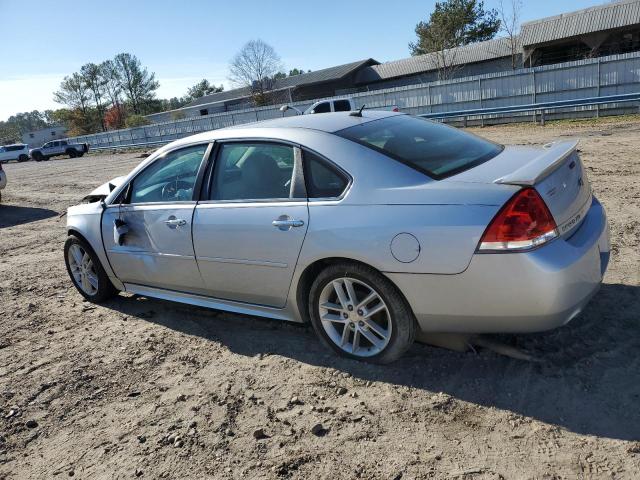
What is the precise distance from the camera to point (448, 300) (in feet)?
9.32

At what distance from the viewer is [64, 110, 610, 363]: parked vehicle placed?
2693 millimetres

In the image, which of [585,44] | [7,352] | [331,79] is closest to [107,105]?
[331,79]

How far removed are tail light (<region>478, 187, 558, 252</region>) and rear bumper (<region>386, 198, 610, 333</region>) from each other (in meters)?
0.04

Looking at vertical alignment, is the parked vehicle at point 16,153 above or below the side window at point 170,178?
above

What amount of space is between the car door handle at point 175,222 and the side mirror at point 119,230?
1.89ft

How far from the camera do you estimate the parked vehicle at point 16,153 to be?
1619 inches

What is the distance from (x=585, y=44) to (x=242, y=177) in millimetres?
33075

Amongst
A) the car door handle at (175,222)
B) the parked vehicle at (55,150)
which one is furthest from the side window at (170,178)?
the parked vehicle at (55,150)

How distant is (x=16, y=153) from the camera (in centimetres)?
4125

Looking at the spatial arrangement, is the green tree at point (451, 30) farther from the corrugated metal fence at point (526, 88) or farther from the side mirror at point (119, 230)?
the side mirror at point (119, 230)

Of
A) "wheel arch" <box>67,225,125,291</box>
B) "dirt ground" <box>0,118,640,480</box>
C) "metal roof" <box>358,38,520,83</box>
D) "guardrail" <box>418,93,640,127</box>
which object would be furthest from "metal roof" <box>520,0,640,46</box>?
"wheel arch" <box>67,225,125,291</box>

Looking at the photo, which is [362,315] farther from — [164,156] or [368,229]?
[164,156]

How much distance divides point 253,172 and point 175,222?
0.78 m

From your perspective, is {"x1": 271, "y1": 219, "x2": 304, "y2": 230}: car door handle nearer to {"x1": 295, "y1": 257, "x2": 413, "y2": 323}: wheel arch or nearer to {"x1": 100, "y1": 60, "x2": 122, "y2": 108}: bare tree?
{"x1": 295, "y1": 257, "x2": 413, "y2": 323}: wheel arch
